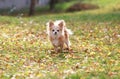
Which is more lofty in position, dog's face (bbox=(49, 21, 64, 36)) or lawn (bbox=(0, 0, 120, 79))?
dog's face (bbox=(49, 21, 64, 36))

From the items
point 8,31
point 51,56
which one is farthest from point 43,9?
point 51,56

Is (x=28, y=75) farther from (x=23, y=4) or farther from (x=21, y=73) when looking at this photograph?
(x=23, y=4)

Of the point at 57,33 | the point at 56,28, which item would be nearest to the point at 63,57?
the point at 57,33

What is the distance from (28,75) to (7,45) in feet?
20.1

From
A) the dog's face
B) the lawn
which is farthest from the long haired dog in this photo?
the lawn

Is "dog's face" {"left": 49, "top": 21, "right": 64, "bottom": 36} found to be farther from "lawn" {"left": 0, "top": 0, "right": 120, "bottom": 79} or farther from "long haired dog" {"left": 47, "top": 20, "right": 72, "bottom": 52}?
"lawn" {"left": 0, "top": 0, "right": 120, "bottom": 79}

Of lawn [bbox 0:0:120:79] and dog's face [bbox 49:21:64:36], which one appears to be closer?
lawn [bbox 0:0:120:79]

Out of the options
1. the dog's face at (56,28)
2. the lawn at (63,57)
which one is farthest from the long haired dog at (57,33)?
the lawn at (63,57)

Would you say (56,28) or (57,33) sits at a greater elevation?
(56,28)

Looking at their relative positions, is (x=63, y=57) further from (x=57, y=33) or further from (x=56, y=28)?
(x=56, y=28)

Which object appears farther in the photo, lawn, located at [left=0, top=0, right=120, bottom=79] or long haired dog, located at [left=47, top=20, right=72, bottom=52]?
long haired dog, located at [left=47, top=20, right=72, bottom=52]

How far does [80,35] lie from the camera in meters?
23.4

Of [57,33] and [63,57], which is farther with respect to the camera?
[57,33]

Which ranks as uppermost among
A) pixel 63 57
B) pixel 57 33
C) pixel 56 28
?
pixel 56 28
